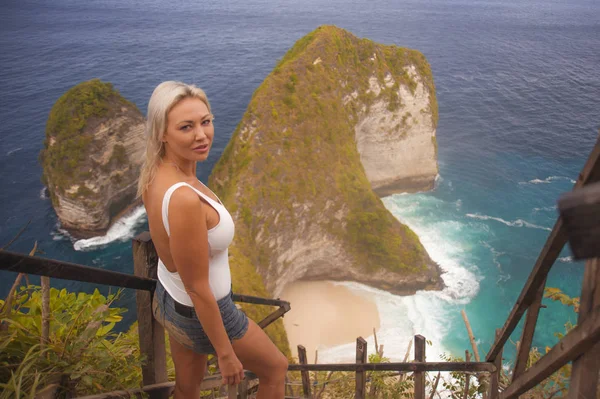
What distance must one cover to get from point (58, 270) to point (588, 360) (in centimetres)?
330

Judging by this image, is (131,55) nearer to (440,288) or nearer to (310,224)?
(310,224)

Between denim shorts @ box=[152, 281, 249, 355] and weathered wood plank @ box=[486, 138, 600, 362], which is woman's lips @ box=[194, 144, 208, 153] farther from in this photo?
weathered wood plank @ box=[486, 138, 600, 362]

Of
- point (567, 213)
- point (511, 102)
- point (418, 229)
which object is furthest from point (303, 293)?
point (511, 102)

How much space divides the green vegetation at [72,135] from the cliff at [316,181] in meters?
14.8

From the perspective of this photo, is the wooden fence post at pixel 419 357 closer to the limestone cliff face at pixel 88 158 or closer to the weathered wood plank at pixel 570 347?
the weathered wood plank at pixel 570 347

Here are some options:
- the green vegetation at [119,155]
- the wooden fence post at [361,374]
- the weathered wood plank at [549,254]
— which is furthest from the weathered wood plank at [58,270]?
the green vegetation at [119,155]

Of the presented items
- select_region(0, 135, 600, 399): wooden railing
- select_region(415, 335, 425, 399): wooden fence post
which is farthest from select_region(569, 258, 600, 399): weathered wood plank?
select_region(415, 335, 425, 399): wooden fence post

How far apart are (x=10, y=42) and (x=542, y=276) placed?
104m

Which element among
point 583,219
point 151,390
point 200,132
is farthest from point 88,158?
point 583,219

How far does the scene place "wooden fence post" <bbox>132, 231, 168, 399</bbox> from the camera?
3633 millimetres

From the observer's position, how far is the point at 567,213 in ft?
4.09

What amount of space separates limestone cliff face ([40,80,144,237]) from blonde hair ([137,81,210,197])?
132ft

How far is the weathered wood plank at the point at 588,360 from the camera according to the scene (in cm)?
250

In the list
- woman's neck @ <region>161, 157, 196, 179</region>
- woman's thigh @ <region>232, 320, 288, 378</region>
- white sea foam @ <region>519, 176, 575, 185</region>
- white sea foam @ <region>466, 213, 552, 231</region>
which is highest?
woman's neck @ <region>161, 157, 196, 179</region>
